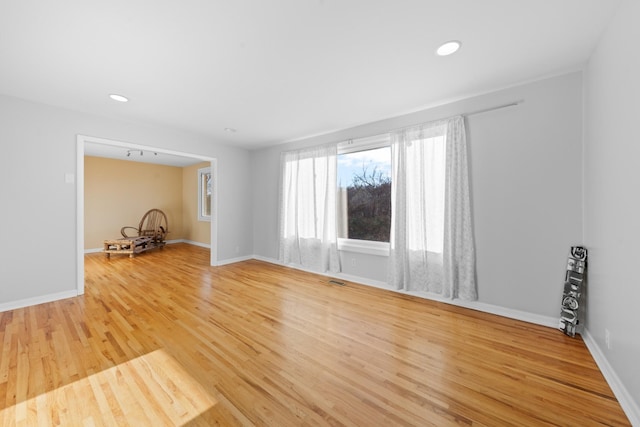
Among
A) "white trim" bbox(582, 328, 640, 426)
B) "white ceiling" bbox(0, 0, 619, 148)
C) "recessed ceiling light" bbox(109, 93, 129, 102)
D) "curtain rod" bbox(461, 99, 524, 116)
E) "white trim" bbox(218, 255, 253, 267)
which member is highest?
"recessed ceiling light" bbox(109, 93, 129, 102)

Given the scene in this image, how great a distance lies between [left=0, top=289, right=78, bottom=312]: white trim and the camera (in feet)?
9.20

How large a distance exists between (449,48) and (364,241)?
2.64m

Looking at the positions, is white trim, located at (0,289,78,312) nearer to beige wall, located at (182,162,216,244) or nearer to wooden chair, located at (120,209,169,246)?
wooden chair, located at (120,209,169,246)

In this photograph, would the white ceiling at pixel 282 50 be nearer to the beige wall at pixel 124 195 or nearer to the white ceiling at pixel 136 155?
the white ceiling at pixel 136 155

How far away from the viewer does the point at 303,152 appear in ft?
14.8

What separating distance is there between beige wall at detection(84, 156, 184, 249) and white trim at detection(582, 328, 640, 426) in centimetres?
895

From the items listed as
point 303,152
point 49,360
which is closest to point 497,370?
point 49,360

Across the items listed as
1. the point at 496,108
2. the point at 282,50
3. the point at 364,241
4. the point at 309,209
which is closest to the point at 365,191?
the point at 364,241

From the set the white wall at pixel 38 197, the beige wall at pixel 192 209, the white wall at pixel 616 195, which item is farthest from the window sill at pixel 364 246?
the beige wall at pixel 192 209

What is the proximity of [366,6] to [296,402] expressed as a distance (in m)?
2.48

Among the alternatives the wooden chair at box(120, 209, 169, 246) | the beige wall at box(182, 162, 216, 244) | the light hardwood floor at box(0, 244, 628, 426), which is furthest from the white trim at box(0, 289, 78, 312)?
the beige wall at box(182, 162, 216, 244)

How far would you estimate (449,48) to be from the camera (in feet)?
6.43

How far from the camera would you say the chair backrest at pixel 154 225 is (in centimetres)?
668

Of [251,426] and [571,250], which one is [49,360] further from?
[571,250]
